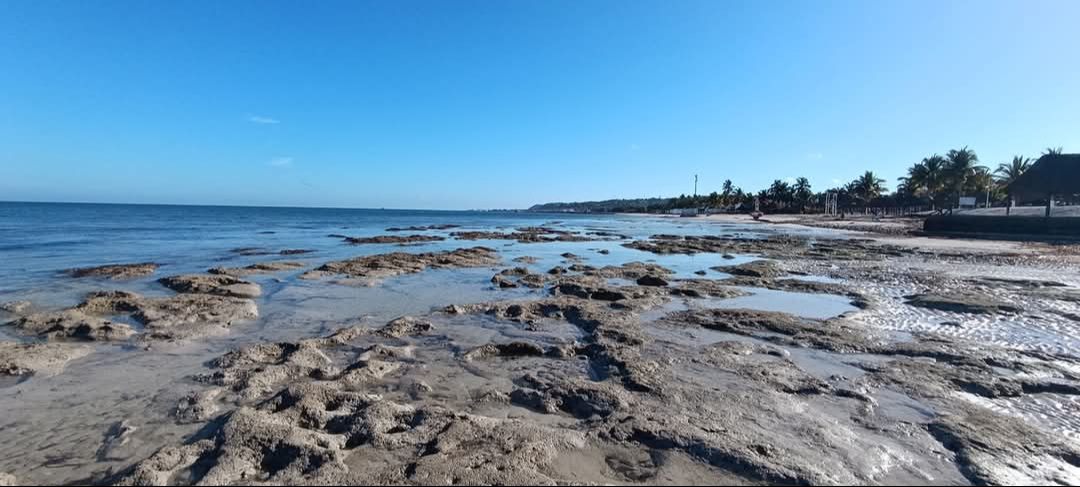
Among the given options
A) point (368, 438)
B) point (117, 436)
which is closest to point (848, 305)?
point (368, 438)

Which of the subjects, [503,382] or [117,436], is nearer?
[117,436]

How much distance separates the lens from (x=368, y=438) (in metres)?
4.29

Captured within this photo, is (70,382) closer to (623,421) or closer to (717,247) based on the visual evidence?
(623,421)

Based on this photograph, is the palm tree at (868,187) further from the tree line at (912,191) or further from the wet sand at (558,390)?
the wet sand at (558,390)

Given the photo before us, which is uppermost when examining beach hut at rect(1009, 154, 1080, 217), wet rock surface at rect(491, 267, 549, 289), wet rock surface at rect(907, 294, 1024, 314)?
beach hut at rect(1009, 154, 1080, 217)

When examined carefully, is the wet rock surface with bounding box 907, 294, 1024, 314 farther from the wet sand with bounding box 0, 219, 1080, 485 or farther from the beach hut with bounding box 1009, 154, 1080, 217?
the beach hut with bounding box 1009, 154, 1080, 217

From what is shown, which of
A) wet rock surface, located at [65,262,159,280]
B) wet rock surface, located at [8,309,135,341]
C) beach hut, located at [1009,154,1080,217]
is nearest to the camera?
wet rock surface, located at [8,309,135,341]

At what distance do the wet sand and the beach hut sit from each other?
98.1 ft

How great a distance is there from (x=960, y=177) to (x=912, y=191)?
2054 centimetres

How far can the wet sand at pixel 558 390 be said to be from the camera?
3893mm

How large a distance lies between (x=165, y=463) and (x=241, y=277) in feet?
42.7

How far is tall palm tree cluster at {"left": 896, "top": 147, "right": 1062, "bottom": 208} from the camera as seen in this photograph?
6625 cm

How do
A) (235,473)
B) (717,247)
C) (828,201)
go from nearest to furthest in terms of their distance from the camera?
1. (235,473)
2. (717,247)
3. (828,201)

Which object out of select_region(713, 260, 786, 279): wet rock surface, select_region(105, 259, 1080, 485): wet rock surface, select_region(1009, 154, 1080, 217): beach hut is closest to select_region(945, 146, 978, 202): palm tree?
select_region(1009, 154, 1080, 217): beach hut
